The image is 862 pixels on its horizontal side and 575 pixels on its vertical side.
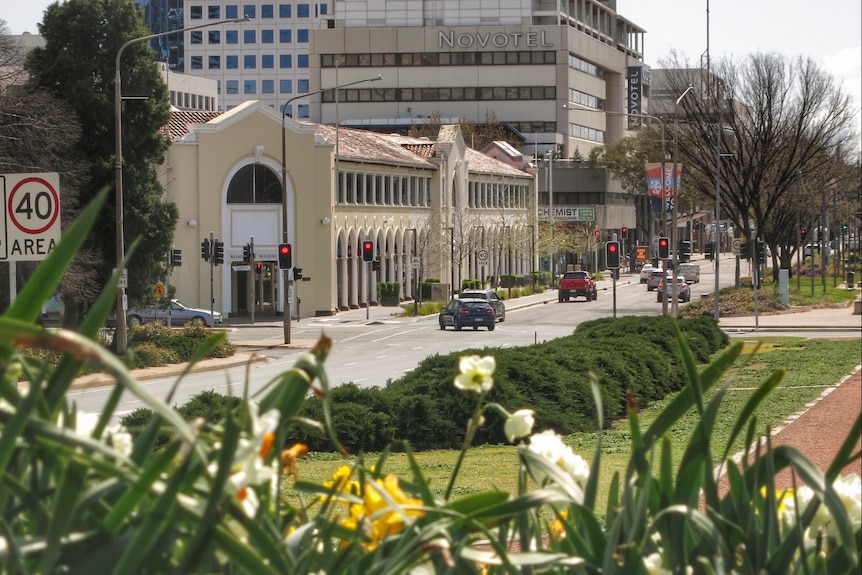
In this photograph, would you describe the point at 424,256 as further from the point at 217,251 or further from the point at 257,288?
the point at 217,251

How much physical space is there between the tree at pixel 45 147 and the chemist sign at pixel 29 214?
23.7 metres

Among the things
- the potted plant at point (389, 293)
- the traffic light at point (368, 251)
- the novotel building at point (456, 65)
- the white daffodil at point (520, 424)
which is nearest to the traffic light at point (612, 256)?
the traffic light at point (368, 251)

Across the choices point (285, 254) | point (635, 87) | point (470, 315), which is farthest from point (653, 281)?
point (635, 87)

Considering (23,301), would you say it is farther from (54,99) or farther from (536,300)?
(536,300)

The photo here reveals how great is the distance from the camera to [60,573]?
2414 mm

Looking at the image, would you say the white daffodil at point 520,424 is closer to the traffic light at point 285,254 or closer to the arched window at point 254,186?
the traffic light at point 285,254

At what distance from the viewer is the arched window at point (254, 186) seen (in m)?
62.9

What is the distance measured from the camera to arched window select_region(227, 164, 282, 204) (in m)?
62.9

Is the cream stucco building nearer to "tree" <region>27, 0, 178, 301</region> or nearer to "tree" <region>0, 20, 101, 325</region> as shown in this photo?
"tree" <region>27, 0, 178, 301</region>

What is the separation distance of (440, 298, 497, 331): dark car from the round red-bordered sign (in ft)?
130

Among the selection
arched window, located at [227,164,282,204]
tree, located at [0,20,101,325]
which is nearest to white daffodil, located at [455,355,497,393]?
tree, located at [0,20,101,325]

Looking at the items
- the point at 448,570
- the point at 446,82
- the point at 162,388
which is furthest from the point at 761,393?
the point at 446,82

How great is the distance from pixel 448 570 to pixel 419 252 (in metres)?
71.8

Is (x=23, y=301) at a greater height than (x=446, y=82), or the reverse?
(x=446, y=82)
